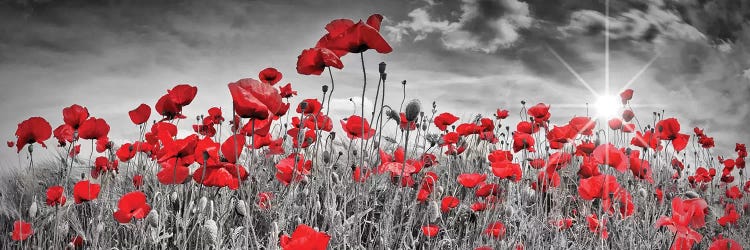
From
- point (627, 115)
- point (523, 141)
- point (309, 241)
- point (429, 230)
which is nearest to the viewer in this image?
point (309, 241)

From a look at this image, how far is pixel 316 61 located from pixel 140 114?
1.34 meters

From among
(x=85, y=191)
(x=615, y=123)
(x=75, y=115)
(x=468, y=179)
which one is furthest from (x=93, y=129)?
(x=615, y=123)

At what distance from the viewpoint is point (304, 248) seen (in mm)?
974

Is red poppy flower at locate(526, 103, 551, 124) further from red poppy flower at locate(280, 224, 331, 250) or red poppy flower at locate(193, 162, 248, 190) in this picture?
red poppy flower at locate(280, 224, 331, 250)

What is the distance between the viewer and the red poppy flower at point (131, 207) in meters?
1.84

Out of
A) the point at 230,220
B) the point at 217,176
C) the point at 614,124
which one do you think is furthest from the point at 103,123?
the point at 614,124

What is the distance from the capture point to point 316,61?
1623 millimetres

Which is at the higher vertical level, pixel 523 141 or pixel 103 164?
pixel 523 141

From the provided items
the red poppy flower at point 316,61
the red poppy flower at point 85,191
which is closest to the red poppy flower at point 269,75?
the red poppy flower at point 85,191

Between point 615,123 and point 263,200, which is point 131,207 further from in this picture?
point 615,123

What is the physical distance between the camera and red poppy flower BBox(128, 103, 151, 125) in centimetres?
250

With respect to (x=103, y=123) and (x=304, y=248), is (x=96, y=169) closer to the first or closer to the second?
(x=103, y=123)

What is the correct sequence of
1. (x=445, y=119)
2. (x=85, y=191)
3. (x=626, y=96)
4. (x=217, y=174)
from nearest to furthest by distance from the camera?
(x=217, y=174) → (x=85, y=191) → (x=445, y=119) → (x=626, y=96)

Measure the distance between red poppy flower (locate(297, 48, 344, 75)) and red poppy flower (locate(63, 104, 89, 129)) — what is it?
4.59ft
